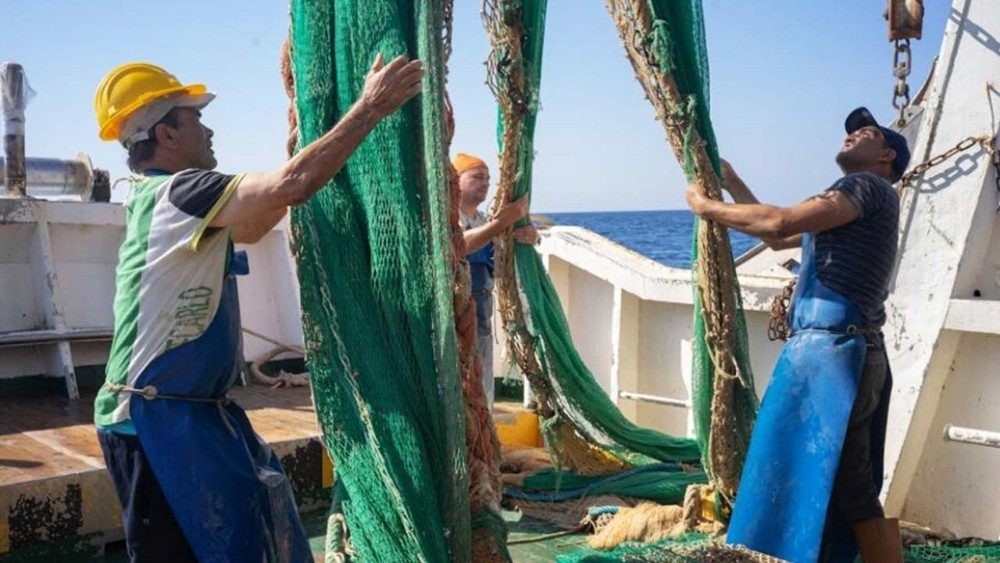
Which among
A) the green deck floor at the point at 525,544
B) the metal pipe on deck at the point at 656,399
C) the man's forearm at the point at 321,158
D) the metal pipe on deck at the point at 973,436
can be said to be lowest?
the green deck floor at the point at 525,544

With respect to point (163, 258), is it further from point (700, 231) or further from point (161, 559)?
point (700, 231)

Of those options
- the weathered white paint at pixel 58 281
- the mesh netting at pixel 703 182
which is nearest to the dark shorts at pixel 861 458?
the mesh netting at pixel 703 182

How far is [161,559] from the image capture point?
2.66 m

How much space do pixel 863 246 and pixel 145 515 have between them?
7.78ft

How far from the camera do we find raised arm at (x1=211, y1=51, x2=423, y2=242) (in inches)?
96.0

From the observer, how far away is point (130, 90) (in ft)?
9.06

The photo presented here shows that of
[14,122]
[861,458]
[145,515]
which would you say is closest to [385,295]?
[145,515]

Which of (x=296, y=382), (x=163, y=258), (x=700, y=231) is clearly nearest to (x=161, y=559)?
(x=163, y=258)

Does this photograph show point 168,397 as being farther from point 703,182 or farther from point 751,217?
point 703,182

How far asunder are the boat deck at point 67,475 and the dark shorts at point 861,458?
2.41 meters

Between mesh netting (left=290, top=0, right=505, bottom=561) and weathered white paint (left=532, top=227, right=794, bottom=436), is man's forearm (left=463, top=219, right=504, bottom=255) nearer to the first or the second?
weathered white paint (left=532, top=227, right=794, bottom=436)

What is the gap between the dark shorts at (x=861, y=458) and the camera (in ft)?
11.5

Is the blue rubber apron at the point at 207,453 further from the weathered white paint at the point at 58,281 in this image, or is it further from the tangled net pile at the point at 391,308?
the weathered white paint at the point at 58,281

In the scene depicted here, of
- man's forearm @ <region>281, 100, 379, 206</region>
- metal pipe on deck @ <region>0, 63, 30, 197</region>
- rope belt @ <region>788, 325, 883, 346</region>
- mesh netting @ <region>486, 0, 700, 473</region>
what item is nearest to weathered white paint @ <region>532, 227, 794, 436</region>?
mesh netting @ <region>486, 0, 700, 473</region>
